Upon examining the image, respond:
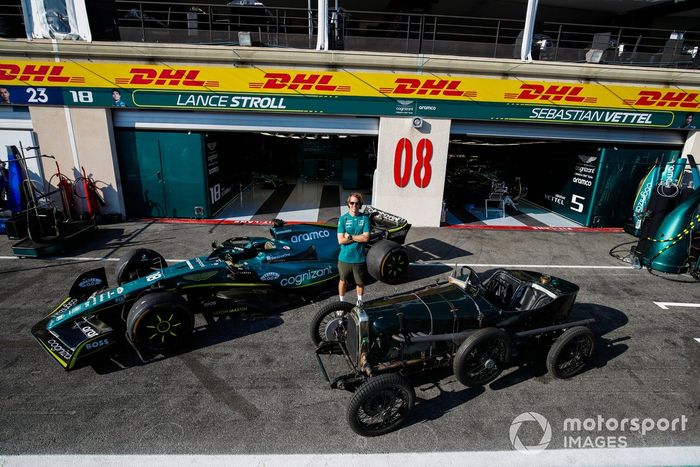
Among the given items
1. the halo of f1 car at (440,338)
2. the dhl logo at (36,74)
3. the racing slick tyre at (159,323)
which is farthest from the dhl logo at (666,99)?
the dhl logo at (36,74)

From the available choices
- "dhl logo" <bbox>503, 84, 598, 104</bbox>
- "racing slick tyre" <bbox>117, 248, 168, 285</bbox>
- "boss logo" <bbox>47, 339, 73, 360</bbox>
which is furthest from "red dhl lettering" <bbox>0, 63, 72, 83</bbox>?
"dhl logo" <bbox>503, 84, 598, 104</bbox>

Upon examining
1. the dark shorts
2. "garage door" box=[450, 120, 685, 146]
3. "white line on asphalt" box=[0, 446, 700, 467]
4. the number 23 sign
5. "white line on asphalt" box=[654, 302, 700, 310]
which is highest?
"garage door" box=[450, 120, 685, 146]

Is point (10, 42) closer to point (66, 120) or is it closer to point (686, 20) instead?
point (66, 120)

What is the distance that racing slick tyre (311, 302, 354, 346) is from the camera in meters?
4.83

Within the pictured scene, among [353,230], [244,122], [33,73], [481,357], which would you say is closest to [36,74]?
[33,73]

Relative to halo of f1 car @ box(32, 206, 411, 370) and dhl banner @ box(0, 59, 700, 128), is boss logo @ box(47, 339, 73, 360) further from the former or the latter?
dhl banner @ box(0, 59, 700, 128)

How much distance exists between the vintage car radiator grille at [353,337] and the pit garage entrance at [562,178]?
8.08 meters

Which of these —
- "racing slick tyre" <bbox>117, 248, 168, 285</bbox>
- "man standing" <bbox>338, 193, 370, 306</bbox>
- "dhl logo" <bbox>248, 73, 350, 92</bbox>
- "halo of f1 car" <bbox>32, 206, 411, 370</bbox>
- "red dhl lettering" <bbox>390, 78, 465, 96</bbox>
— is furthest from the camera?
"red dhl lettering" <bbox>390, 78, 465, 96</bbox>

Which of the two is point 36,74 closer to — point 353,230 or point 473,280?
point 353,230

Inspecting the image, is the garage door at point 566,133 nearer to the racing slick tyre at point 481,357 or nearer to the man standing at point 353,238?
the man standing at point 353,238

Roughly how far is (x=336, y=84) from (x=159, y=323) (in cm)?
775

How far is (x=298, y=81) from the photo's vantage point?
1019 cm

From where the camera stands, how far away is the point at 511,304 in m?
5.09

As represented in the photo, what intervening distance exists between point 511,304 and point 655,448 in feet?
6.43
